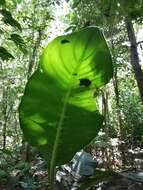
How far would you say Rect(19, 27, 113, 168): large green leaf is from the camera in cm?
162

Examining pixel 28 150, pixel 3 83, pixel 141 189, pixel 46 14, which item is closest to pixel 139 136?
pixel 28 150

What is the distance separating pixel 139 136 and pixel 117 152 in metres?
2.04

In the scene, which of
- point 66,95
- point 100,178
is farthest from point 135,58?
point 66,95

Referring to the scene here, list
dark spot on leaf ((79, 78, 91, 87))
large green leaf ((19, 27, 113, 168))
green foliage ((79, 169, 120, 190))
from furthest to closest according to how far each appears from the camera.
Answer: green foliage ((79, 169, 120, 190))
dark spot on leaf ((79, 78, 91, 87))
large green leaf ((19, 27, 113, 168))

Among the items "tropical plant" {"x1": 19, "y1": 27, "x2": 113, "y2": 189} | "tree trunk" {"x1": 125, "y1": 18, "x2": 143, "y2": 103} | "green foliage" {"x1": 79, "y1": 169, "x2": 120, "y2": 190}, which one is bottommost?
"green foliage" {"x1": 79, "y1": 169, "x2": 120, "y2": 190}

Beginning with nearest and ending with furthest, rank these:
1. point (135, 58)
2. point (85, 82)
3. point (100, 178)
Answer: point (85, 82), point (100, 178), point (135, 58)

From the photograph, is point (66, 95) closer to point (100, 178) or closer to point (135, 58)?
point (100, 178)

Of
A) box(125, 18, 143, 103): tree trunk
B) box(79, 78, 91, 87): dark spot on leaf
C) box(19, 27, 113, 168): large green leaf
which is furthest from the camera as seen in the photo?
box(125, 18, 143, 103): tree trunk

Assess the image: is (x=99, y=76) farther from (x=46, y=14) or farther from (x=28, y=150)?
(x=46, y=14)

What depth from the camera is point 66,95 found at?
1.77 meters

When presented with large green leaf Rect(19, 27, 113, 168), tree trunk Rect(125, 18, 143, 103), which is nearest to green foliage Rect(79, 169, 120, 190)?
large green leaf Rect(19, 27, 113, 168)

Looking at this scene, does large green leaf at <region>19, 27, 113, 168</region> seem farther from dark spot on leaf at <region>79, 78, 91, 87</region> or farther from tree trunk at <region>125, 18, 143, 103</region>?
tree trunk at <region>125, 18, 143, 103</region>

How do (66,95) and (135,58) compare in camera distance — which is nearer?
(66,95)

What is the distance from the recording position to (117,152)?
8.34 metres
